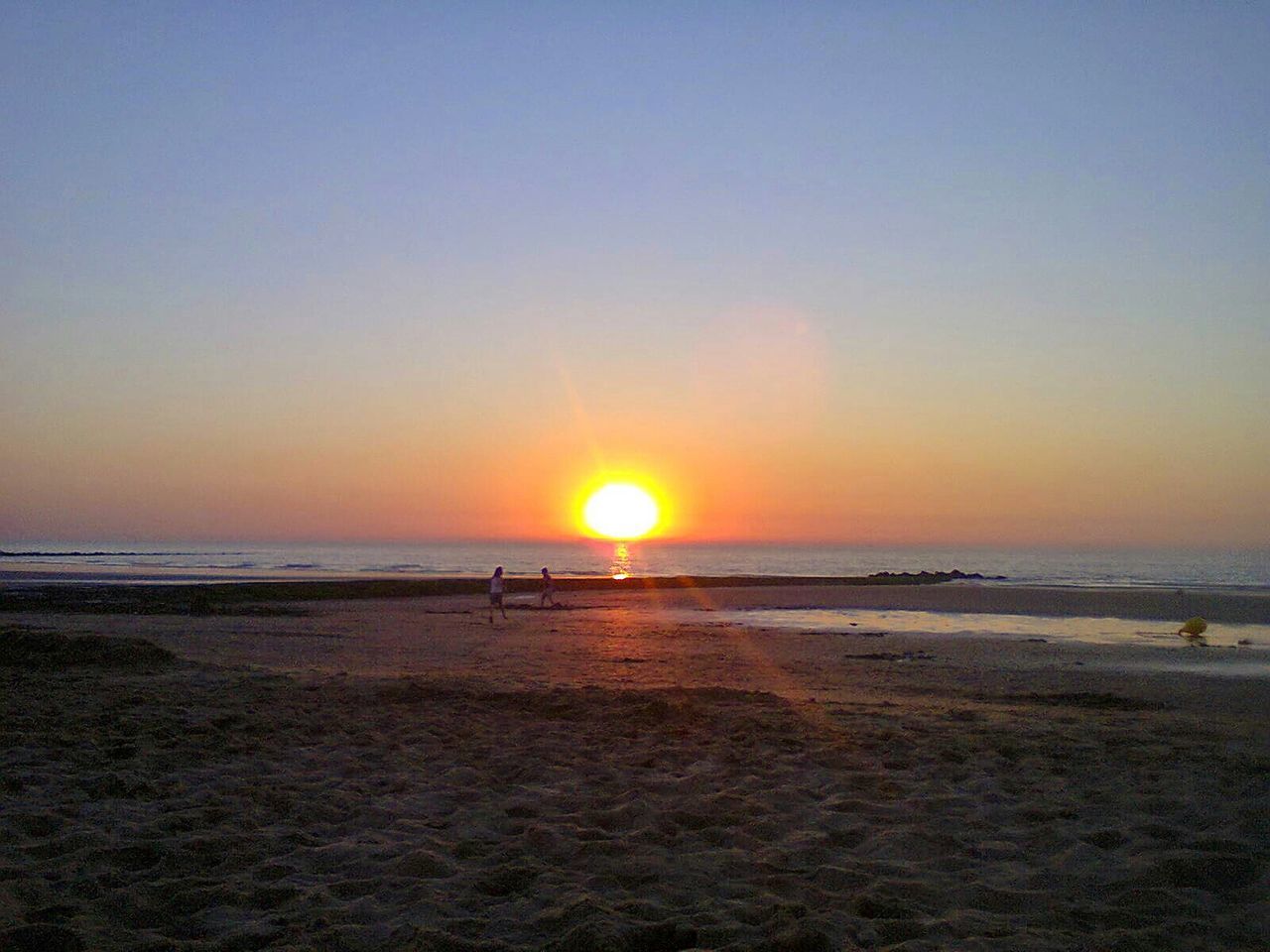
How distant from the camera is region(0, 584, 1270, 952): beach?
4.50m

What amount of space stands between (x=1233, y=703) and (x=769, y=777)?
7740mm

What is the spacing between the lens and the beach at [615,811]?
177 inches

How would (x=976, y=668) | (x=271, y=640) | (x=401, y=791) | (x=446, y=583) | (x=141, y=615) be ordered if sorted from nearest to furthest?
(x=401, y=791) < (x=976, y=668) < (x=271, y=640) < (x=141, y=615) < (x=446, y=583)

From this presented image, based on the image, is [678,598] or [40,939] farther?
[678,598]

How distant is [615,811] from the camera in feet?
20.5

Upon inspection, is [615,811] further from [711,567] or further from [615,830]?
[711,567]

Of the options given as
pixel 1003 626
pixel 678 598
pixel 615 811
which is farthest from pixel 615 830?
pixel 678 598

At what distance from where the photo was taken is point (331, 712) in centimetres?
944

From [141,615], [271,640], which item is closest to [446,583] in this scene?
[141,615]

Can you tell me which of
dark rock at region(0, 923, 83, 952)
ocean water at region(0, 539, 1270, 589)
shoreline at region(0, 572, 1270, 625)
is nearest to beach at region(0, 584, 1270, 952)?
dark rock at region(0, 923, 83, 952)

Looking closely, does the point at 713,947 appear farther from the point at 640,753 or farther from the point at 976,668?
the point at 976,668

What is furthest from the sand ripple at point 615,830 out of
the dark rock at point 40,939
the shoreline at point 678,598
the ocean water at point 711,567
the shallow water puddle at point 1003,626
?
the ocean water at point 711,567

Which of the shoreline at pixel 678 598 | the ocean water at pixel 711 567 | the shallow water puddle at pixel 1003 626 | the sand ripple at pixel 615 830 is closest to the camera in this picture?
the sand ripple at pixel 615 830

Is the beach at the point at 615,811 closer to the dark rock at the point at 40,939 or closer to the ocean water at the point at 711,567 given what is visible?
the dark rock at the point at 40,939
